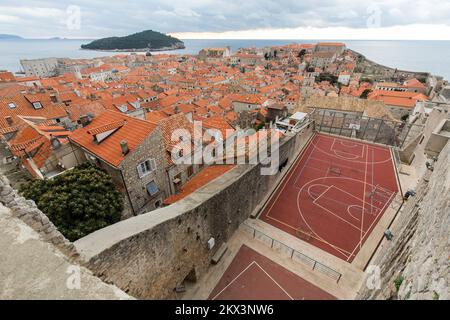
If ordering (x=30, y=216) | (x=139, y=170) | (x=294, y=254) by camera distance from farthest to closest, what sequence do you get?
(x=139, y=170) < (x=294, y=254) < (x=30, y=216)

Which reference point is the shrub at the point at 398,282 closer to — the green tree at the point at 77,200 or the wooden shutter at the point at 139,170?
the green tree at the point at 77,200

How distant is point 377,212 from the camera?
1226cm

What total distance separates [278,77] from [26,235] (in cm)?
8757

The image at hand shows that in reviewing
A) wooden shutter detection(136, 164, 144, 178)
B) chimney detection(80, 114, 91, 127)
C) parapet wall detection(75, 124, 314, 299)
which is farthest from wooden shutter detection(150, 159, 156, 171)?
chimney detection(80, 114, 91, 127)

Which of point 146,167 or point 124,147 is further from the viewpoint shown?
point 146,167

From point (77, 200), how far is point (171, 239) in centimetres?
515

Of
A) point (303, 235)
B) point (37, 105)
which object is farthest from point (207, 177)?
point (37, 105)

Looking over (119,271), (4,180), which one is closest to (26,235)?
(4,180)

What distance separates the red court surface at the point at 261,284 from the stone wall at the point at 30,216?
6.76m

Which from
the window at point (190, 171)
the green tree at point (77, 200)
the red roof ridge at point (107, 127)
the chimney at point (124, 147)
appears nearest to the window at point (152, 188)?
the green tree at point (77, 200)

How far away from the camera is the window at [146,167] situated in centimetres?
1188

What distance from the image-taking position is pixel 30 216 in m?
4.32

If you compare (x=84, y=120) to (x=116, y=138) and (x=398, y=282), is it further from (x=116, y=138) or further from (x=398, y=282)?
(x=398, y=282)

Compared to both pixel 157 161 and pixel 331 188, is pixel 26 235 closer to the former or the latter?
pixel 157 161
